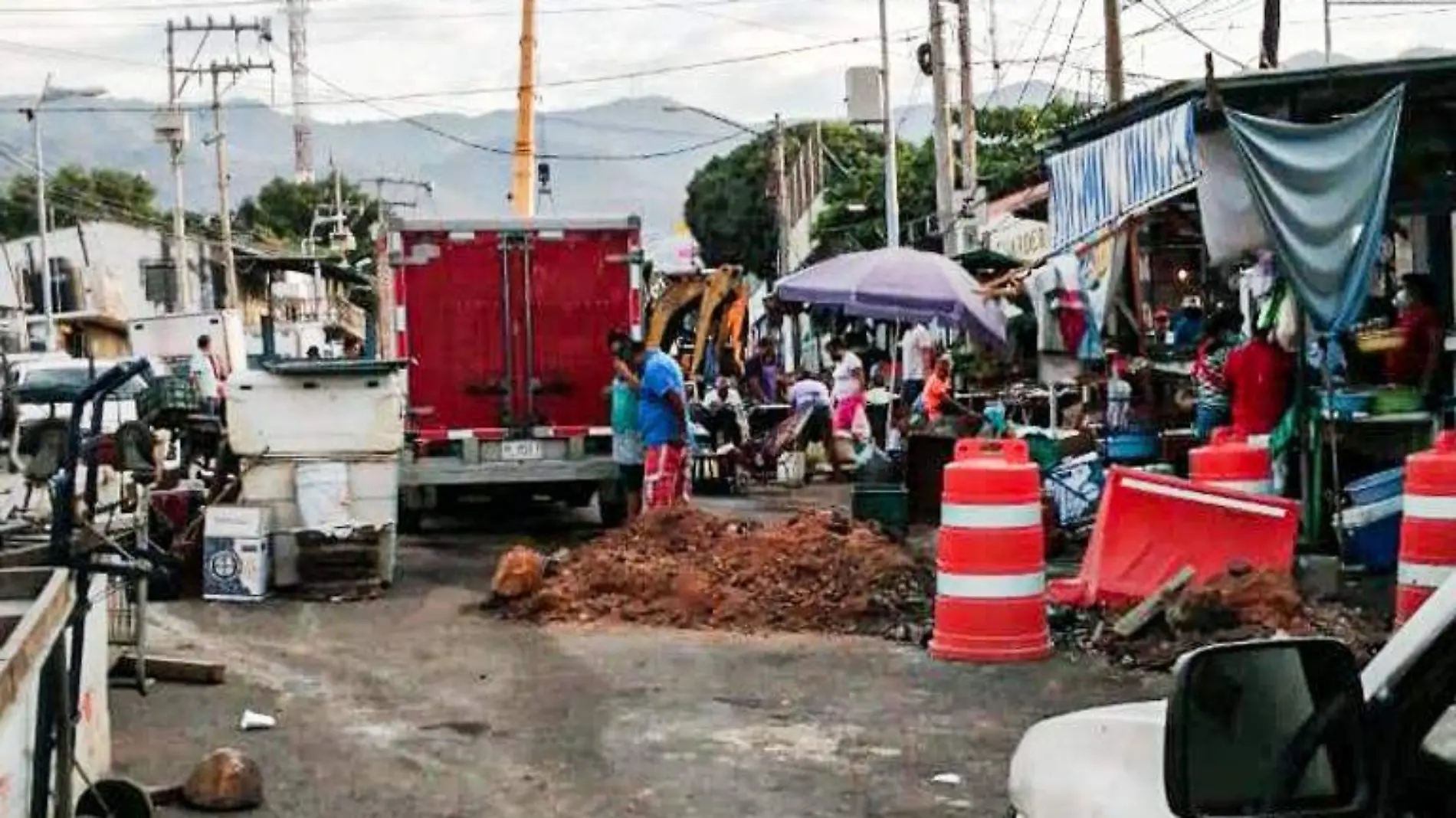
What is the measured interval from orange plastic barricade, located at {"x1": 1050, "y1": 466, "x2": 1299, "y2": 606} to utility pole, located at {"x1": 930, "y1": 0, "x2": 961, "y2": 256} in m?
Answer: 17.2

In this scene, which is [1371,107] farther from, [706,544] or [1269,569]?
[706,544]

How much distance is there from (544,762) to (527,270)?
28.7ft

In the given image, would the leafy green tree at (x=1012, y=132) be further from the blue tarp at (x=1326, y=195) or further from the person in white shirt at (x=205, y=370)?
the blue tarp at (x=1326, y=195)

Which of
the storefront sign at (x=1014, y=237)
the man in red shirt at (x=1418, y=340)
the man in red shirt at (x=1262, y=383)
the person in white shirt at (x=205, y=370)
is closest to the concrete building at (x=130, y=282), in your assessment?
the person in white shirt at (x=205, y=370)

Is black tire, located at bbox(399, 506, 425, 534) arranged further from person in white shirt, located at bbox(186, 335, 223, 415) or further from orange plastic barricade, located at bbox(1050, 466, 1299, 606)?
orange plastic barricade, located at bbox(1050, 466, 1299, 606)

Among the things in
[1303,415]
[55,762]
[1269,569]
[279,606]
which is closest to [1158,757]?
[55,762]

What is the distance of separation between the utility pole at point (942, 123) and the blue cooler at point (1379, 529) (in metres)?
16.9

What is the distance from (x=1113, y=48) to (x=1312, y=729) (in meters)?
23.3

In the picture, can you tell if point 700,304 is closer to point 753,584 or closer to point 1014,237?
point 753,584

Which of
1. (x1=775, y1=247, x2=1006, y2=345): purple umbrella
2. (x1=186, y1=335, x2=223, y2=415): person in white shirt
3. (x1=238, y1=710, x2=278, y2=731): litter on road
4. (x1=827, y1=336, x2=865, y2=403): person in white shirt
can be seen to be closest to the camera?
(x1=238, y1=710, x2=278, y2=731): litter on road

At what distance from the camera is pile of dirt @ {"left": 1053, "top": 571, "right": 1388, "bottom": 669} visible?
29.4 ft

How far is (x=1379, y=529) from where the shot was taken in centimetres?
1029

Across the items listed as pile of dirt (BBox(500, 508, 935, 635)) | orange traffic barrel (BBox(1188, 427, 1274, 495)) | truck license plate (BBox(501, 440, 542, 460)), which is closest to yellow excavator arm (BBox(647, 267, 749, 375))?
truck license plate (BBox(501, 440, 542, 460))

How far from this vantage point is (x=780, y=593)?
10.9 metres
